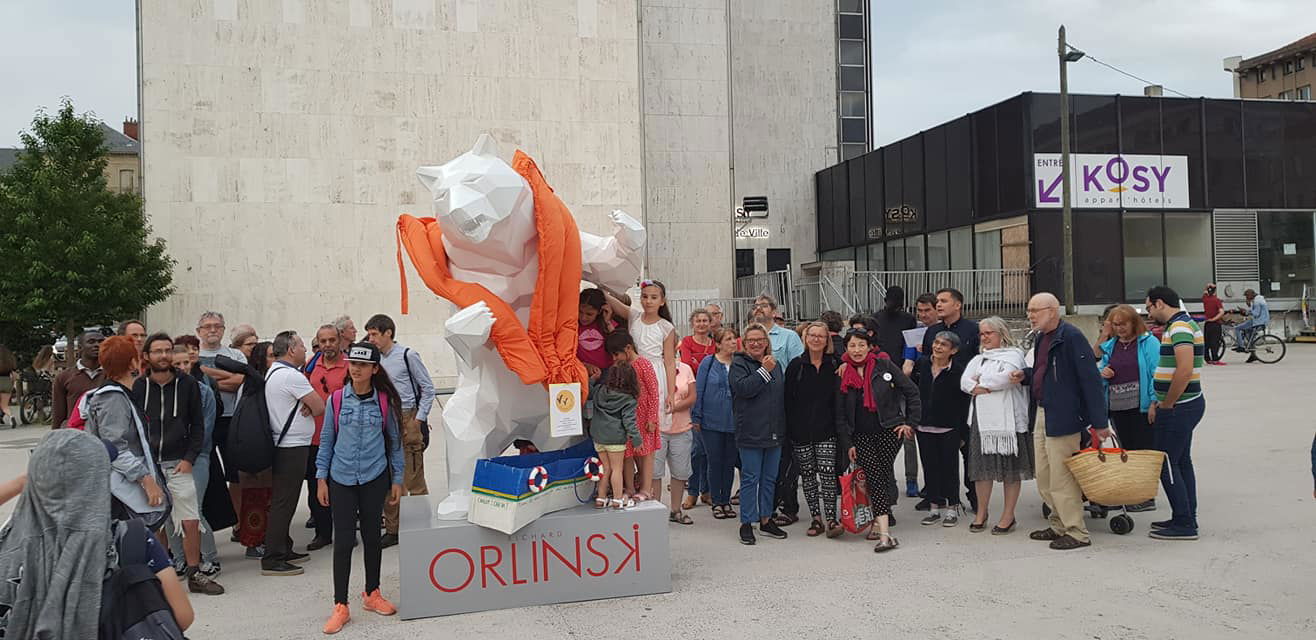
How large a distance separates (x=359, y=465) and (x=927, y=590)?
3183 millimetres

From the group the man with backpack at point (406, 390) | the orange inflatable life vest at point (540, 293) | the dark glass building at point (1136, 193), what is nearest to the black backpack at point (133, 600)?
the orange inflatable life vest at point (540, 293)

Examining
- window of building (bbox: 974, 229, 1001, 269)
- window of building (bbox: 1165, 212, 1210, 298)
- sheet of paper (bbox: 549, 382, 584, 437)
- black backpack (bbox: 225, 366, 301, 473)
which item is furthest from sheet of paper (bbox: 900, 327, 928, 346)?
window of building (bbox: 1165, 212, 1210, 298)

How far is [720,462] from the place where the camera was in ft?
22.9

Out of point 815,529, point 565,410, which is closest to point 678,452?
point 815,529

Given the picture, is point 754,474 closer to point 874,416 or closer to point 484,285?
point 874,416

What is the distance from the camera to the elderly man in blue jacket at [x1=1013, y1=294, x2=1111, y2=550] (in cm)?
575

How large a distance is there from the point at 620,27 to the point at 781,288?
716 cm

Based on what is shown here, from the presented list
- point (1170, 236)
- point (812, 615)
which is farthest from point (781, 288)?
point (812, 615)

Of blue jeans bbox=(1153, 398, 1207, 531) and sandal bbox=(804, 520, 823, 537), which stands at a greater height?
blue jeans bbox=(1153, 398, 1207, 531)

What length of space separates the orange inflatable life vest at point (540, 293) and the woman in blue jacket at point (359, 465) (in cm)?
47

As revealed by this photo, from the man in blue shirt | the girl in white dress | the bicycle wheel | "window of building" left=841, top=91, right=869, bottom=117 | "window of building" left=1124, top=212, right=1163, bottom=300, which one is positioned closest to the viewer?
the girl in white dress

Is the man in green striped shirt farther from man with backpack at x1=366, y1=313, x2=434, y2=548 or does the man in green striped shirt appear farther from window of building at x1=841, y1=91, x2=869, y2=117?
window of building at x1=841, y1=91, x2=869, y2=117

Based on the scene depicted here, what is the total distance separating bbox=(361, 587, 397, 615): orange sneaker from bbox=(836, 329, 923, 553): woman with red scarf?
310 centimetres

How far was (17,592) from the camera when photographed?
2357mm
